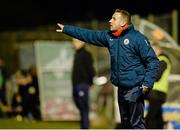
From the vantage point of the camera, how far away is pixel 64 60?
630 inches

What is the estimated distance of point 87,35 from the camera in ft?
29.6

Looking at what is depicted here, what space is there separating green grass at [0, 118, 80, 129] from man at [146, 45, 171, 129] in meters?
3.19

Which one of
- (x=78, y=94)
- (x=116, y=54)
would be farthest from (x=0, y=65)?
(x=116, y=54)

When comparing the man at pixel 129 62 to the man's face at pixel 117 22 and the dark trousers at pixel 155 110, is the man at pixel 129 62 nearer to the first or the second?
the man's face at pixel 117 22

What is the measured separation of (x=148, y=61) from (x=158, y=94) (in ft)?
9.31

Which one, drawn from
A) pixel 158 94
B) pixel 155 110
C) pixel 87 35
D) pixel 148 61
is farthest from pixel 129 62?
pixel 155 110

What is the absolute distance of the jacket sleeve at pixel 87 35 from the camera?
29.3 feet

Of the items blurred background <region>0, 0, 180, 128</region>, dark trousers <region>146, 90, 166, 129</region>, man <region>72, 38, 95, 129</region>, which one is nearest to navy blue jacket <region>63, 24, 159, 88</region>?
dark trousers <region>146, 90, 166, 129</region>

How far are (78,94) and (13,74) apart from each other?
5.80 metres

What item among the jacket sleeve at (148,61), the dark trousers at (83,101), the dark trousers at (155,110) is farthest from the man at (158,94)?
the jacket sleeve at (148,61)

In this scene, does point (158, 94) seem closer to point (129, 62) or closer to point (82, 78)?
point (82, 78)

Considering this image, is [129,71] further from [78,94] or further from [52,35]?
[52,35]

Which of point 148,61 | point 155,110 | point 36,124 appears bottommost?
point 36,124

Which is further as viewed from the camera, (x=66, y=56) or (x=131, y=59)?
(x=66, y=56)
